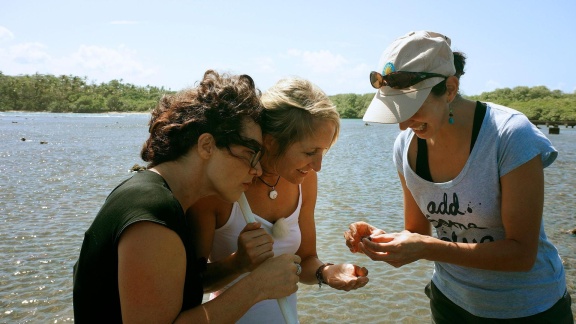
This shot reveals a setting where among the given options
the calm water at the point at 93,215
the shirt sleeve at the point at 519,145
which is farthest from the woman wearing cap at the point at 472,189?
the calm water at the point at 93,215

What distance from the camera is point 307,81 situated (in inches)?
108

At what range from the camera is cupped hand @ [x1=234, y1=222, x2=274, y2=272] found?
243 centimetres

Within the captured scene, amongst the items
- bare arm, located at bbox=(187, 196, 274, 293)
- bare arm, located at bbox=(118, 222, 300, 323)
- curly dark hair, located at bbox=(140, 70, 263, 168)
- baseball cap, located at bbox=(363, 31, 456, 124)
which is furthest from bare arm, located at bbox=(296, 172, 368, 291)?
bare arm, located at bbox=(118, 222, 300, 323)

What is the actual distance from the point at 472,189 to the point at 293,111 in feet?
3.23

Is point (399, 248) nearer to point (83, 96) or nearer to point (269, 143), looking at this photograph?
point (269, 143)

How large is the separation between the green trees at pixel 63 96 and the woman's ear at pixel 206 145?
458ft

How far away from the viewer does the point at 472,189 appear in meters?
2.49

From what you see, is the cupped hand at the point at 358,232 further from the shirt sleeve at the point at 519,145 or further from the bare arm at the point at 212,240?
the shirt sleeve at the point at 519,145

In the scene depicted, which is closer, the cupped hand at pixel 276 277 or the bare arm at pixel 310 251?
the cupped hand at pixel 276 277

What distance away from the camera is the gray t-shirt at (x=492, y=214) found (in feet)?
7.73

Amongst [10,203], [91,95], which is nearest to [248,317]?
[10,203]

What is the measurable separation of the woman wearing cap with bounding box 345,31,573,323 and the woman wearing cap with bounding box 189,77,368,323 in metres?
0.30

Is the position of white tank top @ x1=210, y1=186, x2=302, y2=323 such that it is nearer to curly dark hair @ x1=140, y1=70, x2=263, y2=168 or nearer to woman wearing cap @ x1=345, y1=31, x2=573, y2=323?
woman wearing cap @ x1=345, y1=31, x2=573, y2=323

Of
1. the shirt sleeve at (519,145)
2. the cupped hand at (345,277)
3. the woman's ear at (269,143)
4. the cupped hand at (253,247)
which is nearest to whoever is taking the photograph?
the shirt sleeve at (519,145)
